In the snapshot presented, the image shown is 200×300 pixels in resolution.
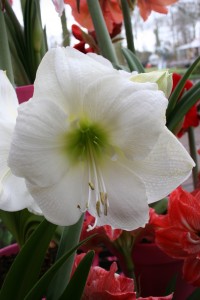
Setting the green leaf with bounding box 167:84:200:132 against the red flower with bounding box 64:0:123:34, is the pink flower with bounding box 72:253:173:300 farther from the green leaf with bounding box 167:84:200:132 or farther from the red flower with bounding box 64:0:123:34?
the red flower with bounding box 64:0:123:34

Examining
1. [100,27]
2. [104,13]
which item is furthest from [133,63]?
[104,13]

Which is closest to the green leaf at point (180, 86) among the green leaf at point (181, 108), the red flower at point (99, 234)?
the green leaf at point (181, 108)

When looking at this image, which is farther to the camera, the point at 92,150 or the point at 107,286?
the point at 107,286

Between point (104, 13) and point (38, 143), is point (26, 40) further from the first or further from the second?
point (38, 143)

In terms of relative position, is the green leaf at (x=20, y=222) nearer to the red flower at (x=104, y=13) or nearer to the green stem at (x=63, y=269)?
the green stem at (x=63, y=269)

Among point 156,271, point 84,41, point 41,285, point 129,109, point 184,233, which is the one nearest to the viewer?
point 129,109

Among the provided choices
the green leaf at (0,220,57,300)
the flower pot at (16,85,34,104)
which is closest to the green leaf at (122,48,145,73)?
the flower pot at (16,85,34,104)
